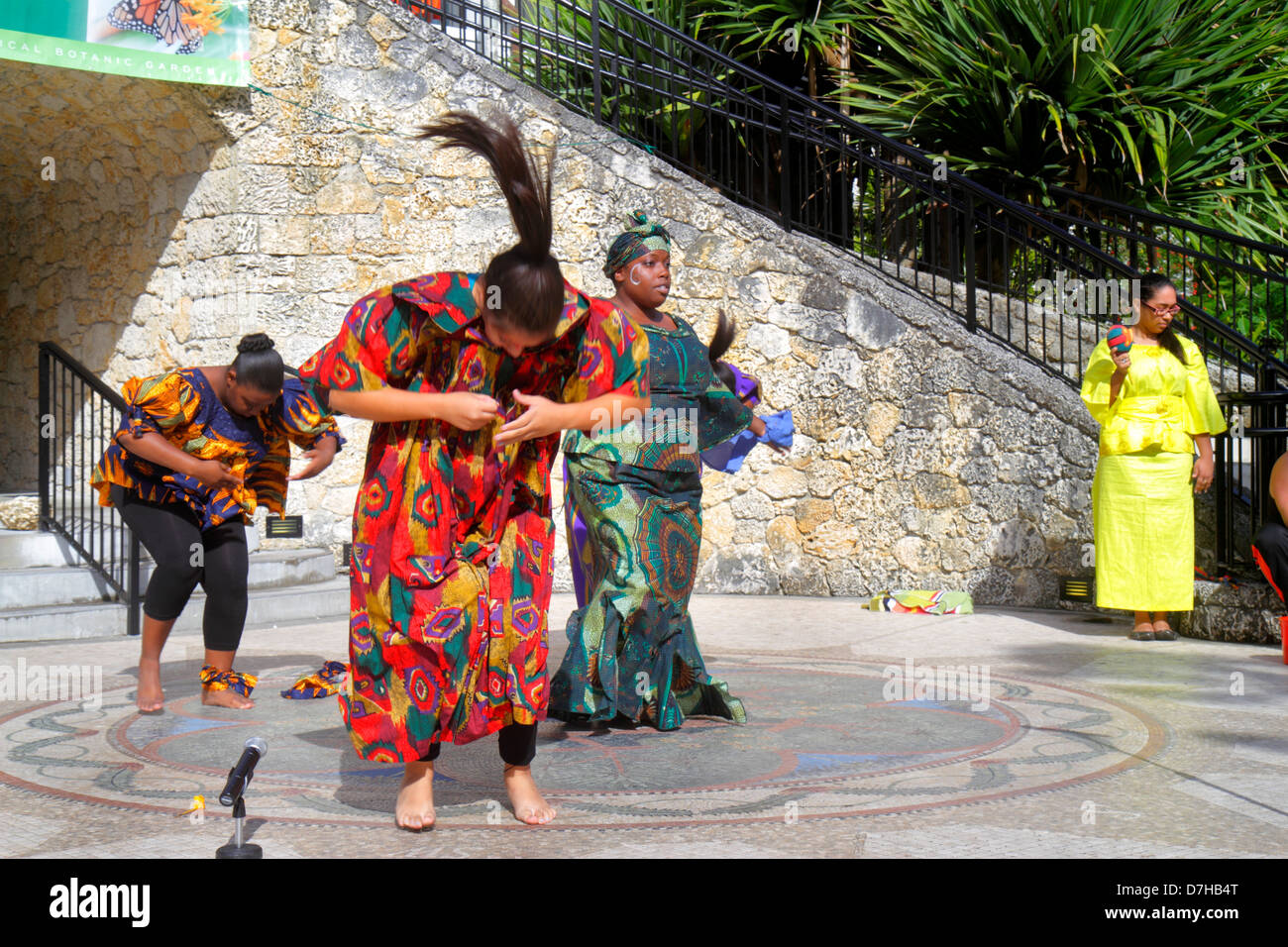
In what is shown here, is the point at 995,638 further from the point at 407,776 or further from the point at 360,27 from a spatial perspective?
the point at 360,27

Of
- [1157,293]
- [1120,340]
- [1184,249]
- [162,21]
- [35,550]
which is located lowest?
[35,550]

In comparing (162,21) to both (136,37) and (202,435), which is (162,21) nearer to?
(136,37)

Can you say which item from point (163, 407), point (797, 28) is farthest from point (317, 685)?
point (797, 28)

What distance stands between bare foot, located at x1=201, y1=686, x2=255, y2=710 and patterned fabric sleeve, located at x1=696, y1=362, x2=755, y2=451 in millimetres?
2133

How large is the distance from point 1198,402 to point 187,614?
241 inches

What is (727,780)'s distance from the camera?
3.95 meters

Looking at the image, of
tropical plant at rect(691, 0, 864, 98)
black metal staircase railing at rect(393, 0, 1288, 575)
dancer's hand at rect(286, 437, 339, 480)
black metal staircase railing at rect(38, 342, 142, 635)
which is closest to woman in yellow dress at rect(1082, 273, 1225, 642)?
black metal staircase railing at rect(393, 0, 1288, 575)

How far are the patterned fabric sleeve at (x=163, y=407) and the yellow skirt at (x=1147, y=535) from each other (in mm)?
5162

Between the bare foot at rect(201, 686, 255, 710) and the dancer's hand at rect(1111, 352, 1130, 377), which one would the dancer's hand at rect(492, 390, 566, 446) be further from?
the dancer's hand at rect(1111, 352, 1130, 377)

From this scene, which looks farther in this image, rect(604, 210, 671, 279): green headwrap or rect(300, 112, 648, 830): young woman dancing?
rect(604, 210, 671, 279): green headwrap

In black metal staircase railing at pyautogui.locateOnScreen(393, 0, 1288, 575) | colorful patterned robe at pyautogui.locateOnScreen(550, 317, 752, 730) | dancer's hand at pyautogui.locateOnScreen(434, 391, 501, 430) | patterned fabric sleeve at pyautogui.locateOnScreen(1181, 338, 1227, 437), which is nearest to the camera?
dancer's hand at pyautogui.locateOnScreen(434, 391, 501, 430)

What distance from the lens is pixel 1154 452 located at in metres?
7.41

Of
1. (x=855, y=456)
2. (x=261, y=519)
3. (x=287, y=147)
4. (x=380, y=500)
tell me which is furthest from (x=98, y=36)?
(x=380, y=500)

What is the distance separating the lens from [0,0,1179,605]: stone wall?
8.98 meters
